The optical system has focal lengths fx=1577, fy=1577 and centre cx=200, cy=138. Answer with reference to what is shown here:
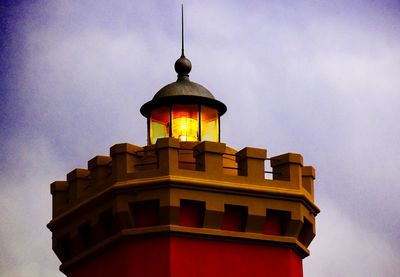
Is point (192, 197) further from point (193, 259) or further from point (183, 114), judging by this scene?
point (183, 114)

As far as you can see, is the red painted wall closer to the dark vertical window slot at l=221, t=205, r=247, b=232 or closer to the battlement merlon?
the dark vertical window slot at l=221, t=205, r=247, b=232

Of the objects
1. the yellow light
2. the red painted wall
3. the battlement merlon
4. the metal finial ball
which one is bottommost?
the red painted wall

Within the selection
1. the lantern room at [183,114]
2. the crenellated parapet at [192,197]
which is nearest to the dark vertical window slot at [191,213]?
the crenellated parapet at [192,197]

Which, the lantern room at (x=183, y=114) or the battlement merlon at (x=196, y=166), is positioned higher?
the lantern room at (x=183, y=114)

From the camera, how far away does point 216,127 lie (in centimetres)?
3478

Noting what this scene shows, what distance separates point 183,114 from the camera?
34.5 metres

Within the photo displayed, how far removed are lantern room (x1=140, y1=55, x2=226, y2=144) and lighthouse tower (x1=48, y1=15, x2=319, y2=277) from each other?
1.2 inches

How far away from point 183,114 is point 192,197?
268 cm

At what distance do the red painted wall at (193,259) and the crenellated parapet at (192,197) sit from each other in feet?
0.64

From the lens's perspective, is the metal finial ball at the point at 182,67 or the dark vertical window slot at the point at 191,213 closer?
the dark vertical window slot at the point at 191,213

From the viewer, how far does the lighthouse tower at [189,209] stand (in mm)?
32406

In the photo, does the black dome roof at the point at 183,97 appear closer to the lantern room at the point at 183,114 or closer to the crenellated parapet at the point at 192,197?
the lantern room at the point at 183,114

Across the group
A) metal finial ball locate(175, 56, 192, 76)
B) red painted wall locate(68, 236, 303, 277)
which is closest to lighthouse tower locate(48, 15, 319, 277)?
red painted wall locate(68, 236, 303, 277)

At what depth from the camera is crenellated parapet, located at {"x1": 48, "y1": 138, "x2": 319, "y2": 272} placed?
3250 centimetres
